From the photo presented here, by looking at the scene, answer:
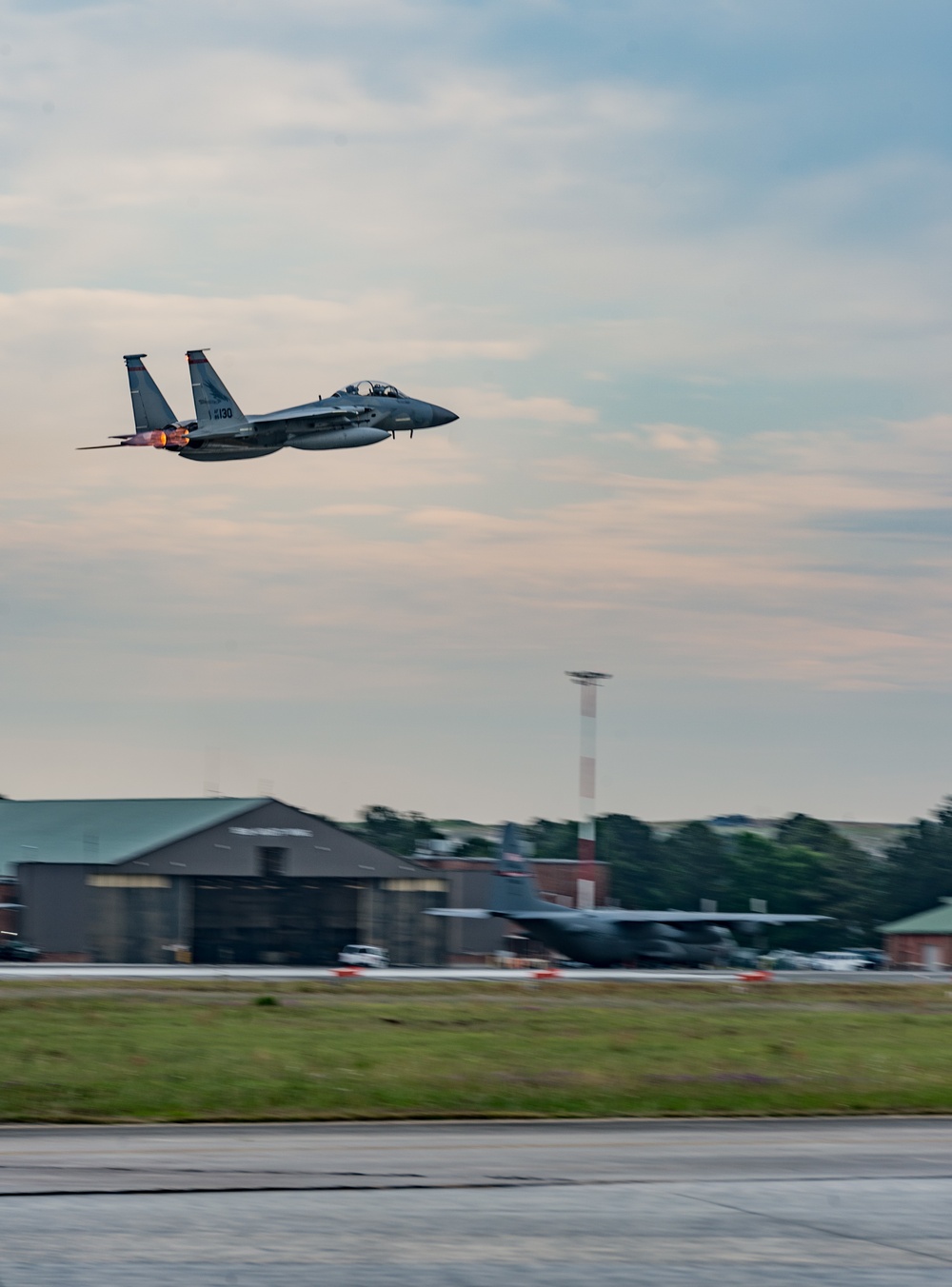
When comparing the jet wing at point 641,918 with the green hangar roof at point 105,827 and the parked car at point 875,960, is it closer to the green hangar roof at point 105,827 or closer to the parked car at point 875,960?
the green hangar roof at point 105,827

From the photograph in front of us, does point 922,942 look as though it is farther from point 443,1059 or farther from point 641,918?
point 443,1059

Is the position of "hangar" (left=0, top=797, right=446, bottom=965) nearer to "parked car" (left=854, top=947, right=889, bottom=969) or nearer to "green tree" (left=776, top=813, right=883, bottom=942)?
"parked car" (left=854, top=947, right=889, bottom=969)

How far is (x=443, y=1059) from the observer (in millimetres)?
31203

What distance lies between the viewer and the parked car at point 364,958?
94250 millimetres

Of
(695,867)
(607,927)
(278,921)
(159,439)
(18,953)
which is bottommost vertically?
(18,953)

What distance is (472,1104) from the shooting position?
26.4m

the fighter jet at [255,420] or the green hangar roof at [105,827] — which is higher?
the fighter jet at [255,420]

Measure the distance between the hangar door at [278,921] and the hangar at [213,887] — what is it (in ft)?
0.26

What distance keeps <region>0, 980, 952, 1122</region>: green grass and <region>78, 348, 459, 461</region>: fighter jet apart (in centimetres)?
1552

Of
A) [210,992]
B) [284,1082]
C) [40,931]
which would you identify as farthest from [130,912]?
[284,1082]

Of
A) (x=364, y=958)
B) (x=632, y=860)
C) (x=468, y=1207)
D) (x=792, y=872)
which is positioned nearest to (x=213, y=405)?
(x=468, y=1207)

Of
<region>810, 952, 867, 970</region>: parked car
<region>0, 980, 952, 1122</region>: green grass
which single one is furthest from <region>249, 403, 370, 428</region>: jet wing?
<region>810, 952, 867, 970</region>: parked car

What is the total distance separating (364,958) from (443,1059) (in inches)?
2552

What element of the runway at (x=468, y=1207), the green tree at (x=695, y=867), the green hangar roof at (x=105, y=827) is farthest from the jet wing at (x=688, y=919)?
the green tree at (x=695, y=867)
